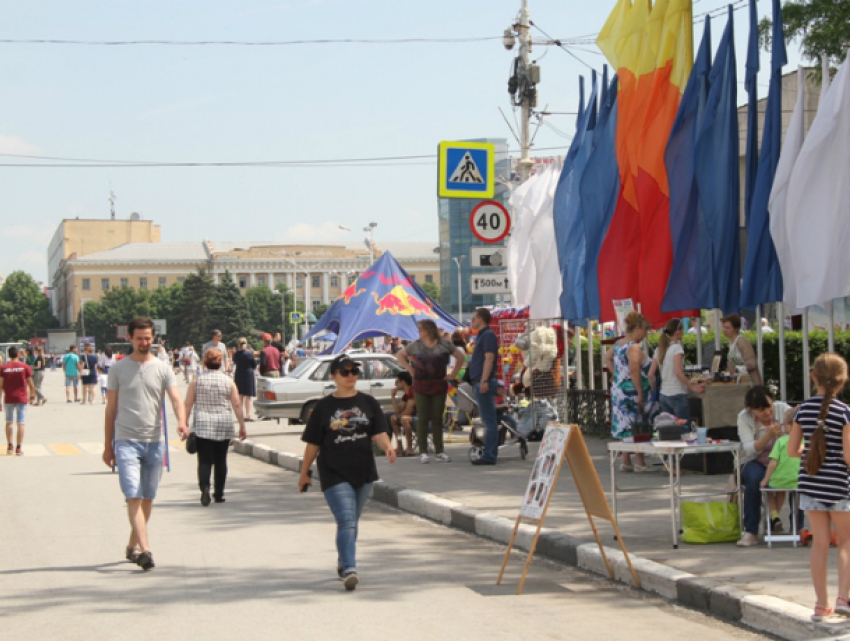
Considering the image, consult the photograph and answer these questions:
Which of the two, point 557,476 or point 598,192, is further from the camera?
point 598,192

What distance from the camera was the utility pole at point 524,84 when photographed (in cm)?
2273

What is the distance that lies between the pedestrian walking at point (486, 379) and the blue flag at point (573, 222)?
11.4ft

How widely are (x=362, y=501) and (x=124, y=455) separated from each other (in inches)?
80.7

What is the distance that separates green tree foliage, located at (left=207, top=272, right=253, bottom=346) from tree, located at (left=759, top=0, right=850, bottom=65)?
112 meters

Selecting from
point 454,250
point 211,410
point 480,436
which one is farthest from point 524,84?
point 454,250

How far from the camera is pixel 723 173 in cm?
1425

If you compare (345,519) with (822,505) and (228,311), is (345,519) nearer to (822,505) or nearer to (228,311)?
(822,505)

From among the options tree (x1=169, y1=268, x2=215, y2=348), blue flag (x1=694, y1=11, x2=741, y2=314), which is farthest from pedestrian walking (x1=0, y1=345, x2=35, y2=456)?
tree (x1=169, y1=268, x2=215, y2=348)

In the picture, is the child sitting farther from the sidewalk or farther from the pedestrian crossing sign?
the pedestrian crossing sign

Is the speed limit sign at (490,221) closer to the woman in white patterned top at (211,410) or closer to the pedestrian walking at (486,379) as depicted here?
the pedestrian walking at (486,379)

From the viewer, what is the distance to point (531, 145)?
75.4 feet

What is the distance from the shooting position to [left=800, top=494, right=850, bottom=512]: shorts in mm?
6357

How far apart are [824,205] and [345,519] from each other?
21.4 ft

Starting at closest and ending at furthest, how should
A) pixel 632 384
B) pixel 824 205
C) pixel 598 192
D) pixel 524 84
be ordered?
1. pixel 824 205
2. pixel 632 384
3. pixel 598 192
4. pixel 524 84
